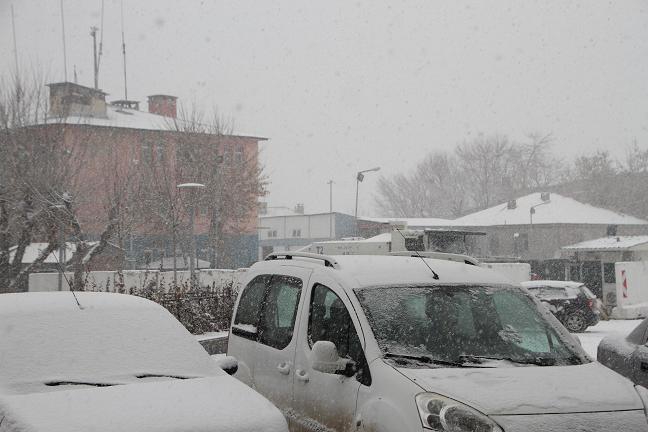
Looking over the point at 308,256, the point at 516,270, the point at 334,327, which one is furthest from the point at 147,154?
the point at 334,327

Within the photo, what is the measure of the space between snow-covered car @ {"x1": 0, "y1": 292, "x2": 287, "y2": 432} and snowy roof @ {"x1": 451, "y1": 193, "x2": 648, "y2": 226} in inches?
2385

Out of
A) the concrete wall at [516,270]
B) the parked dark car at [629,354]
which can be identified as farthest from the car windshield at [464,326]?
the concrete wall at [516,270]

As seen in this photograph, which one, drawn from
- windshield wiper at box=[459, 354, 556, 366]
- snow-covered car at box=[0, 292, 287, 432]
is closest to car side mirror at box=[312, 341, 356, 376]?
snow-covered car at box=[0, 292, 287, 432]

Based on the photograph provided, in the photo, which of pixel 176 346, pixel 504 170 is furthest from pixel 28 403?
pixel 504 170

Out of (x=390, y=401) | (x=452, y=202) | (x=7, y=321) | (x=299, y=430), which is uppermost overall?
(x=452, y=202)

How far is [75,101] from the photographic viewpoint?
4388 centimetres

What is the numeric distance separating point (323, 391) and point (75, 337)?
66.7 inches

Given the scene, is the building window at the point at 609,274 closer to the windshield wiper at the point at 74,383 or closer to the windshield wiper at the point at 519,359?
the windshield wiper at the point at 519,359

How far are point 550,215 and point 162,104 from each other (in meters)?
32.7

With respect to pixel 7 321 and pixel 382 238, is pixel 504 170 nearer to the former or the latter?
pixel 382 238

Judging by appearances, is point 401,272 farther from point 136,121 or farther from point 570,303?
point 136,121

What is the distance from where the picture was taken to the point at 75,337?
532 cm

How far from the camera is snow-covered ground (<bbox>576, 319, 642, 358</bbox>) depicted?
1837cm

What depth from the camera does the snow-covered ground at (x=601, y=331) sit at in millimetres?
18369
